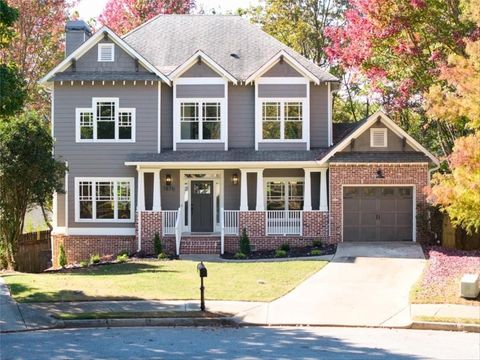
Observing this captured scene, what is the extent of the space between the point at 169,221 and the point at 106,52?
6.95 metres

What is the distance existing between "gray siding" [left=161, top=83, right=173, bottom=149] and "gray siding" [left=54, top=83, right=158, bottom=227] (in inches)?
20.5

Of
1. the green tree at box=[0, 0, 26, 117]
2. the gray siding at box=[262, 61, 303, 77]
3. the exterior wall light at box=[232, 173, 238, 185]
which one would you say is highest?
the gray siding at box=[262, 61, 303, 77]

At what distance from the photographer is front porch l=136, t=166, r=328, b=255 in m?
24.9

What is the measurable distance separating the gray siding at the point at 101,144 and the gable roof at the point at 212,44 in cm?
173

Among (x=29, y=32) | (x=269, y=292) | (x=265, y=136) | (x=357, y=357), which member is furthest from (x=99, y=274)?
(x=29, y=32)

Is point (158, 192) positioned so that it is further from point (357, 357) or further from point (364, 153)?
point (357, 357)

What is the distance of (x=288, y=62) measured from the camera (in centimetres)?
2605

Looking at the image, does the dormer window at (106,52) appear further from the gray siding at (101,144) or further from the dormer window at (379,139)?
the dormer window at (379,139)

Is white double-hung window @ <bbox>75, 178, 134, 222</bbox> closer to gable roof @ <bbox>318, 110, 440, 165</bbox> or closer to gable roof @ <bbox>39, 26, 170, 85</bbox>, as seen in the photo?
gable roof @ <bbox>39, 26, 170, 85</bbox>

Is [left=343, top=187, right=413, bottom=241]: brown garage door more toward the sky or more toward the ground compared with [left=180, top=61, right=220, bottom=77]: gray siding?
more toward the ground

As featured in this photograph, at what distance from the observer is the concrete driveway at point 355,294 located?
1348 cm

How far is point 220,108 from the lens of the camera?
1040 inches

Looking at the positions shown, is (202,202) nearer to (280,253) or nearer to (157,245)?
(157,245)

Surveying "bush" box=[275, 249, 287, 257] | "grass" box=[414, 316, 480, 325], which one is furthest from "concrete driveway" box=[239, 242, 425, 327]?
"bush" box=[275, 249, 287, 257]
